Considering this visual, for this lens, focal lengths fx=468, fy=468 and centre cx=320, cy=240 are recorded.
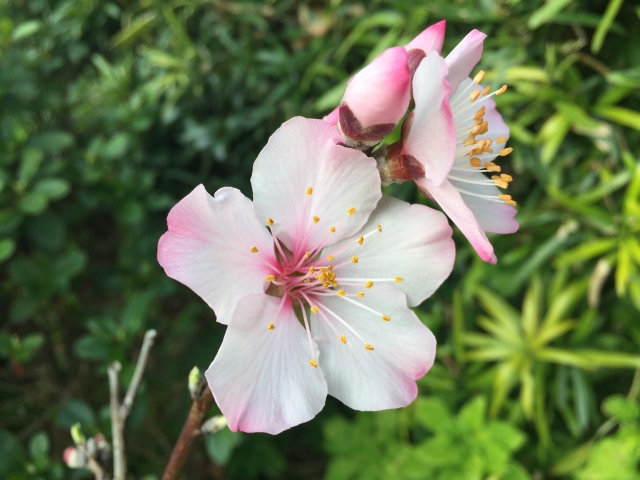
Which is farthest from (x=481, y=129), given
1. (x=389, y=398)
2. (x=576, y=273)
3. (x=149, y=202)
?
(x=576, y=273)

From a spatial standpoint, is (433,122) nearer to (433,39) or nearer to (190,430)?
(433,39)

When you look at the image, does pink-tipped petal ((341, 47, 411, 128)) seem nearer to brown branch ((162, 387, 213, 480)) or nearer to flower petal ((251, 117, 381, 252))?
flower petal ((251, 117, 381, 252))

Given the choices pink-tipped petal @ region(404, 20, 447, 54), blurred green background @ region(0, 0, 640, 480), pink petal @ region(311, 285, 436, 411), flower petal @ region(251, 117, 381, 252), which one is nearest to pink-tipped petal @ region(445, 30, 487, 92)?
pink-tipped petal @ region(404, 20, 447, 54)

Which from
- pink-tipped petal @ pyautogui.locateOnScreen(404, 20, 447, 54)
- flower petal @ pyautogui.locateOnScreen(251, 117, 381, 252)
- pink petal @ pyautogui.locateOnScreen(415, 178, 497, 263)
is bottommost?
pink petal @ pyautogui.locateOnScreen(415, 178, 497, 263)

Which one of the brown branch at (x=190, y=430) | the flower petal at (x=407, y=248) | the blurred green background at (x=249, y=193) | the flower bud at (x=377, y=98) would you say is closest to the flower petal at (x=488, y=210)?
the flower petal at (x=407, y=248)

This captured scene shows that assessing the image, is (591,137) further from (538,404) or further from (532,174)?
(538,404)

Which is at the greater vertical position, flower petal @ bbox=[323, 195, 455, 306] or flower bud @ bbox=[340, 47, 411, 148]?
flower bud @ bbox=[340, 47, 411, 148]
